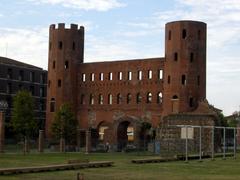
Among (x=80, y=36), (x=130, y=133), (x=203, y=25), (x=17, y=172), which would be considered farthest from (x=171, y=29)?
(x=17, y=172)

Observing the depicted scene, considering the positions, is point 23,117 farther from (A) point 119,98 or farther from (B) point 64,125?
(A) point 119,98

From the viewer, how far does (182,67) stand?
70625 millimetres

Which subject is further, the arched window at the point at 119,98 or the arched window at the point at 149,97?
the arched window at the point at 119,98

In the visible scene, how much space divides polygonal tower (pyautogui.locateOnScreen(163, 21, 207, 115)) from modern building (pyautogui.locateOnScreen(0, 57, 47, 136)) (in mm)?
32995

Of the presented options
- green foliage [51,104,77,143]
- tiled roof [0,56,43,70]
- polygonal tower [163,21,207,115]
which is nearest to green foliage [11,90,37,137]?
green foliage [51,104,77,143]

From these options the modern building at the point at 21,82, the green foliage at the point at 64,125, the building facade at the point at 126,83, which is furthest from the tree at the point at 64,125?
the modern building at the point at 21,82

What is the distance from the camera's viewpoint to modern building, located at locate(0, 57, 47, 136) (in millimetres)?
98188

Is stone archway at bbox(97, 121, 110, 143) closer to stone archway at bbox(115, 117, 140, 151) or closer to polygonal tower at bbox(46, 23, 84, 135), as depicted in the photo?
stone archway at bbox(115, 117, 140, 151)

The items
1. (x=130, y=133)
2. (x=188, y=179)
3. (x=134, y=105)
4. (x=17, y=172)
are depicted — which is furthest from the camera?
(x=130, y=133)

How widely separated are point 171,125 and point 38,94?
45.5 metres

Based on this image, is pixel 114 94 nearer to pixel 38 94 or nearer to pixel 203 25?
pixel 203 25

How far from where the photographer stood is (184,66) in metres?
70.6

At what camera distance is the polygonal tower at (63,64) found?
80.1 m

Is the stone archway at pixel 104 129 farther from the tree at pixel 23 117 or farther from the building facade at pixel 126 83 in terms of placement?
the tree at pixel 23 117
